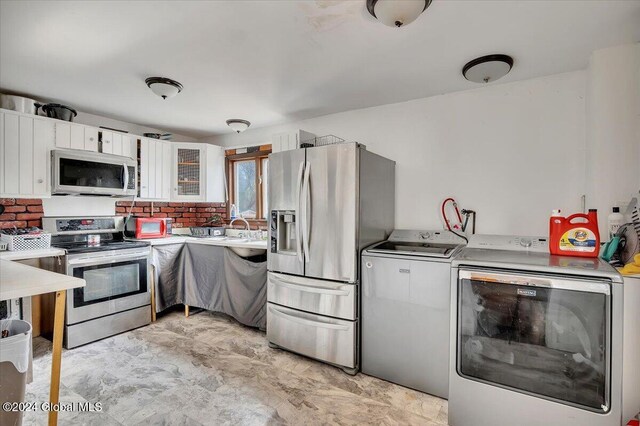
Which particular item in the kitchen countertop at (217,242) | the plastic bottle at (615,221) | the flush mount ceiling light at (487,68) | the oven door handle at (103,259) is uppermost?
the flush mount ceiling light at (487,68)

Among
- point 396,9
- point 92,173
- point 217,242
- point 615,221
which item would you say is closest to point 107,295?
point 217,242

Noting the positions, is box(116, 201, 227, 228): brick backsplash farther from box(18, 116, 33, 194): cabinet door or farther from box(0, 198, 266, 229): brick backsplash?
box(18, 116, 33, 194): cabinet door

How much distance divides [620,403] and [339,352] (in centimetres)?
155

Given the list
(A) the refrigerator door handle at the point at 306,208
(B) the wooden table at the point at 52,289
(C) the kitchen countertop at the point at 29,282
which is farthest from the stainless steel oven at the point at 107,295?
(A) the refrigerator door handle at the point at 306,208

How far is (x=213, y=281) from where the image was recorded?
3289mm

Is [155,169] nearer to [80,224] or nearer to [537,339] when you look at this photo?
[80,224]

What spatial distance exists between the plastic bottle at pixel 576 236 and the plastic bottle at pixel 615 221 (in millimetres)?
101

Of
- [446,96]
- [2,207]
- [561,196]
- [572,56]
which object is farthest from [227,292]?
[572,56]

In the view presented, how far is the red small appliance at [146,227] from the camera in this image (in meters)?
3.46

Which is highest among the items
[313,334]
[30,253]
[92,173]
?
[92,173]

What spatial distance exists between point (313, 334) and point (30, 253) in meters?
2.42

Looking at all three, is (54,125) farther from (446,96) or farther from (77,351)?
(446,96)

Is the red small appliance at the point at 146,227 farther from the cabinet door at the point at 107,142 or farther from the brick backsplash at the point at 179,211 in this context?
the cabinet door at the point at 107,142

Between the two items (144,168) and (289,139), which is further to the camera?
(144,168)
